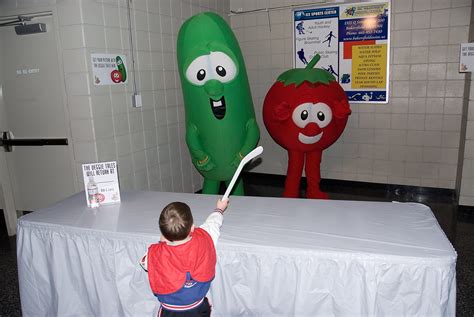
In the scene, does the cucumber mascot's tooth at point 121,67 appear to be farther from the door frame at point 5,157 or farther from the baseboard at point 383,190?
the baseboard at point 383,190

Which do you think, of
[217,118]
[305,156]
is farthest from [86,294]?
[305,156]

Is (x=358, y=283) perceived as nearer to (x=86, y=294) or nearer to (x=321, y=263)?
(x=321, y=263)

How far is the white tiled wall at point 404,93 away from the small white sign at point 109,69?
6.16ft

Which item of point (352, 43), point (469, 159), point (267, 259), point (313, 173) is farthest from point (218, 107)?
point (469, 159)

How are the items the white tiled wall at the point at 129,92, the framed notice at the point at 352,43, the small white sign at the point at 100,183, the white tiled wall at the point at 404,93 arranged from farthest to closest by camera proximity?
1. the framed notice at the point at 352,43
2. the white tiled wall at the point at 404,93
3. the white tiled wall at the point at 129,92
4. the small white sign at the point at 100,183

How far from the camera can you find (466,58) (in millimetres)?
3410

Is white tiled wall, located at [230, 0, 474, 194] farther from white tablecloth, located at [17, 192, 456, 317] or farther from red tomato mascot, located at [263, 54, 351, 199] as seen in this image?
white tablecloth, located at [17, 192, 456, 317]

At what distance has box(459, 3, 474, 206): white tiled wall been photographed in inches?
134

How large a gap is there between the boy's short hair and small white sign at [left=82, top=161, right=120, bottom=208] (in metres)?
0.91

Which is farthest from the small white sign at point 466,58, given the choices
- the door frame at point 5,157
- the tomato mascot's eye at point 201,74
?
the door frame at point 5,157

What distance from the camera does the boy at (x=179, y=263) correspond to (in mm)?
1311

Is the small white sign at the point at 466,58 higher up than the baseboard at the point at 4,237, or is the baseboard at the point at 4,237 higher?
the small white sign at the point at 466,58

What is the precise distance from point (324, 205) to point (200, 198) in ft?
2.17

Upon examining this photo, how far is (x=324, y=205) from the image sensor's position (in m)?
1.94
